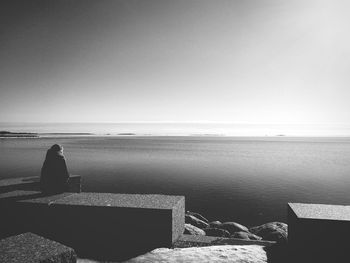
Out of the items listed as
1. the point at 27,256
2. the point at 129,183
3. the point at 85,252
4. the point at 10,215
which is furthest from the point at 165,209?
the point at 129,183

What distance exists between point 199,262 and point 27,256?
2960 millimetres

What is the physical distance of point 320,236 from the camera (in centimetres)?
540

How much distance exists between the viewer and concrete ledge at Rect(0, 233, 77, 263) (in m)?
3.51

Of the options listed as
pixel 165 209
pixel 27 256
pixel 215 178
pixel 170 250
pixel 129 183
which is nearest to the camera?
pixel 27 256

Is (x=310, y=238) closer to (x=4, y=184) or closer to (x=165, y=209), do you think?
(x=165, y=209)

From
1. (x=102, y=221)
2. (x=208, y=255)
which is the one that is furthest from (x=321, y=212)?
(x=102, y=221)

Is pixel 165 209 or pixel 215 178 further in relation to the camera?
pixel 215 178

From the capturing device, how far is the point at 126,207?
6562 mm

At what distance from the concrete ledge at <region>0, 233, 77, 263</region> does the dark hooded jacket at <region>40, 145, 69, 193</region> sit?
4247mm

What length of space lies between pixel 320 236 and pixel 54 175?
23.0 feet

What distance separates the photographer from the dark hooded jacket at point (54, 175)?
27.2 feet

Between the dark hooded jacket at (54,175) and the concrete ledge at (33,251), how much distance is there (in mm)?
4247

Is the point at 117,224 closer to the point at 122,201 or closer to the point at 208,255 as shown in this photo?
the point at 122,201

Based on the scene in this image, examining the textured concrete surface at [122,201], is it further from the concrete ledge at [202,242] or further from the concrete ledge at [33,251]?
the concrete ledge at [33,251]
